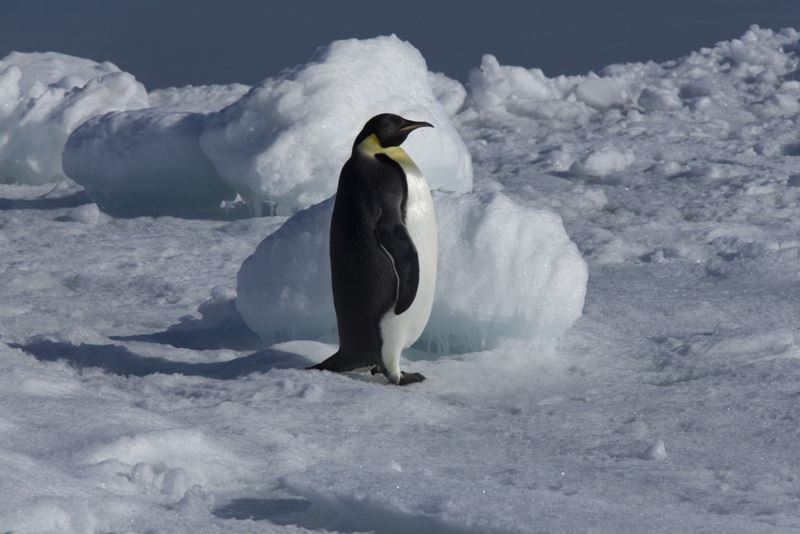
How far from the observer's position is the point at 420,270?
381cm

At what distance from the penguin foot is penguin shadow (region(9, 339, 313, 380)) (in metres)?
0.33

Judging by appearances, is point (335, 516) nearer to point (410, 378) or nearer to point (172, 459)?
point (172, 459)

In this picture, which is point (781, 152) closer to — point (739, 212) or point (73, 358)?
point (739, 212)

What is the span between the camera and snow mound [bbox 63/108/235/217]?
20.8 feet

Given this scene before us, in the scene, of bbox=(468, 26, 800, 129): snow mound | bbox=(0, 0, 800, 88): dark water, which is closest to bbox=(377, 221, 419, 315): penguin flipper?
bbox=(468, 26, 800, 129): snow mound

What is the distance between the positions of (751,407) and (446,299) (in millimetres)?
1023

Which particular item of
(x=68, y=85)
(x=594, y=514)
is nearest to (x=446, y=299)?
(x=594, y=514)

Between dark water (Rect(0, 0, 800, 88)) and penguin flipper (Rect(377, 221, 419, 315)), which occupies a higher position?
dark water (Rect(0, 0, 800, 88))

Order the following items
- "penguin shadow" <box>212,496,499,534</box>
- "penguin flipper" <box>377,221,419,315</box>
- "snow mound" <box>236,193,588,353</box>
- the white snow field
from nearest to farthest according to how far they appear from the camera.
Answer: "penguin shadow" <box>212,496,499,534</box>, the white snow field, "penguin flipper" <box>377,221,419,315</box>, "snow mound" <box>236,193,588,353</box>

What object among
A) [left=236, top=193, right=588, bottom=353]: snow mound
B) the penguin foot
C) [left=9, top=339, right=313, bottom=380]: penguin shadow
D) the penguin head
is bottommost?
[left=9, top=339, right=313, bottom=380]: penguin shadow

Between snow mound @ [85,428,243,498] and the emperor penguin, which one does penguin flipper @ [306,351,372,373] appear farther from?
snow mound @ [85,428,243,498]

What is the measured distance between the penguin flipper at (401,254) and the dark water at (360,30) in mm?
7156

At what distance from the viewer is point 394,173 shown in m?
3.77

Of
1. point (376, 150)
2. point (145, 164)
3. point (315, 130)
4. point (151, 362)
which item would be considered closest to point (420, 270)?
point (376, 150)
